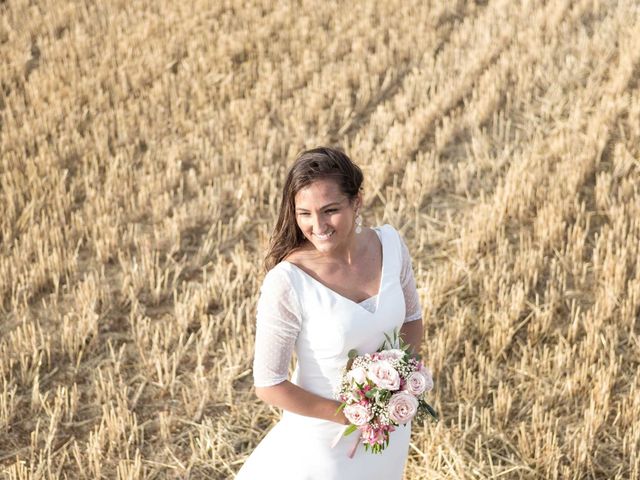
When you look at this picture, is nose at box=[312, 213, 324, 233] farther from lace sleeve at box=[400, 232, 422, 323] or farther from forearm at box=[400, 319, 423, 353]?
forearm at box=[400, 319, 423, 353]

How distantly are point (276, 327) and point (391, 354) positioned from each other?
0.37 m

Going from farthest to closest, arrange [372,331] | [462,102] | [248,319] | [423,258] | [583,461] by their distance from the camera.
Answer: [462,102] → [423,258] → [248,319] → [583,461] → [372,331]

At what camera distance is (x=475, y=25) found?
368 inches

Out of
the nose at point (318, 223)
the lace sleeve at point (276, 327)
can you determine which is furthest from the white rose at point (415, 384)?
the nose at point (318, 223)

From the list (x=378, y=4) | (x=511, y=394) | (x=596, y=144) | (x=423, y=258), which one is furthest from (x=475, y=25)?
(x=511, y=394)

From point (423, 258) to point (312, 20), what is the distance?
463 cm

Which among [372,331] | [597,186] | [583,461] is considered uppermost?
[372,331]

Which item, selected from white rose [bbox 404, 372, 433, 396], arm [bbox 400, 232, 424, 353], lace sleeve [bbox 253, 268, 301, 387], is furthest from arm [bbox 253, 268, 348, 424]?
arm [bbox 400, 232, 424, 353]

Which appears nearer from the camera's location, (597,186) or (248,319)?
(248,319)

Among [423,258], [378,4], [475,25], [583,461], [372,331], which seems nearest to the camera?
[372,331]

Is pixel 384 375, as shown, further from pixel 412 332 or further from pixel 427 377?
pixel 412 332

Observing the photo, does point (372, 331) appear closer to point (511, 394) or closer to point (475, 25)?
point (511, 394)

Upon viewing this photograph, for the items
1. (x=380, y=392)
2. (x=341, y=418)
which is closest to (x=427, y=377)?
(x=380, y=392)

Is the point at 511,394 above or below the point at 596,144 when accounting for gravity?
below
